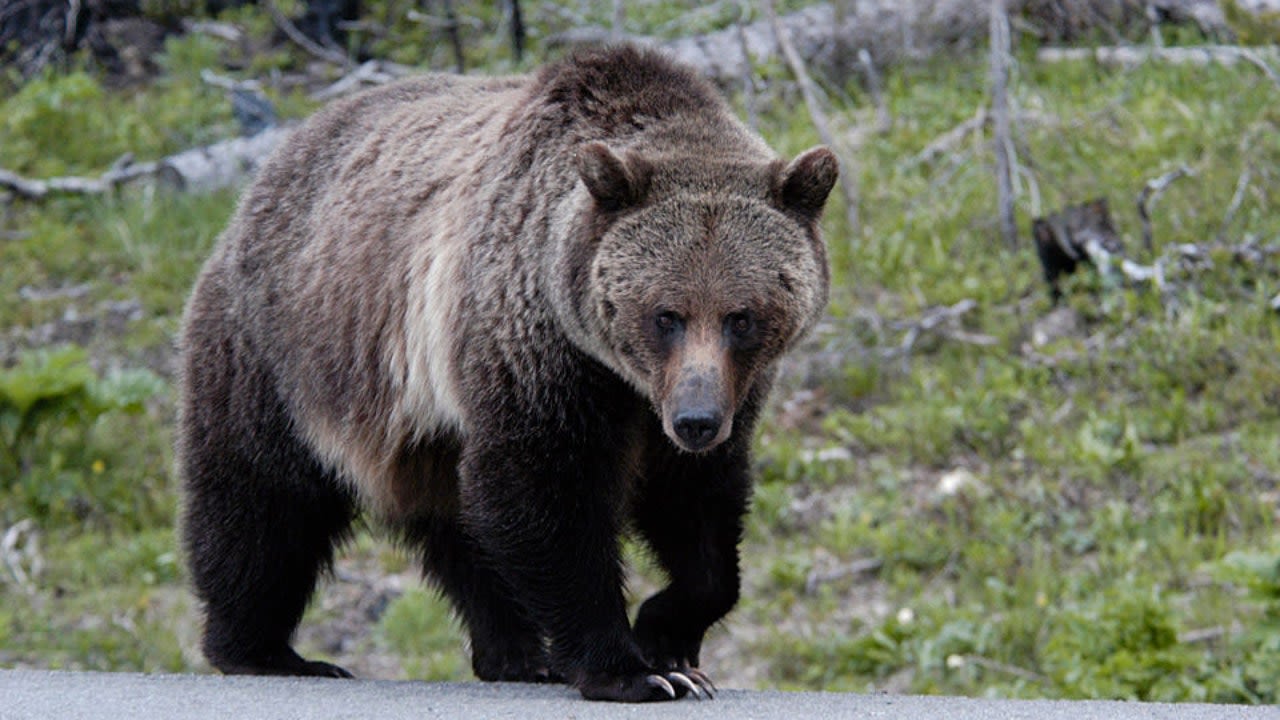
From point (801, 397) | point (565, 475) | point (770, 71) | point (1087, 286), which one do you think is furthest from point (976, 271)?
point (565, 475)

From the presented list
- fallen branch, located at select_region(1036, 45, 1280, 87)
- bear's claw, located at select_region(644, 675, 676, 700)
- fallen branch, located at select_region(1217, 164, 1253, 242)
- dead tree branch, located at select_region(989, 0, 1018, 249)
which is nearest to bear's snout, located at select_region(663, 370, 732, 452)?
bear's claw, located at select_region(644, 675, 676, 700)

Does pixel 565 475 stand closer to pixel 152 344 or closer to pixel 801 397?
pixel 801 397

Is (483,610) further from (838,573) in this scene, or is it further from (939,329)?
(939,329)

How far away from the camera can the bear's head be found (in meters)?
4.08

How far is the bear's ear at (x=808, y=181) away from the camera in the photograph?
431cm

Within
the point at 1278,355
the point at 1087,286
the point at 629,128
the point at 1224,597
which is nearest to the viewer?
the point at 629,128

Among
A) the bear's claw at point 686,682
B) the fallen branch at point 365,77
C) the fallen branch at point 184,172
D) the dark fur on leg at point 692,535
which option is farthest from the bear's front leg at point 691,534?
the fallen branch at point 365,77

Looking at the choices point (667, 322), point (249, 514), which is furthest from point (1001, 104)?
point (667, 322)

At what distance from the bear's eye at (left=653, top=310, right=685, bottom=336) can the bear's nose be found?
0.90 feet

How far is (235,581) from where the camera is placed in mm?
5320

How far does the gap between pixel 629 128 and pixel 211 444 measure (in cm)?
177

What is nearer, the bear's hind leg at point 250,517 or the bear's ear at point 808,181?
the bear's ear at point 808,181

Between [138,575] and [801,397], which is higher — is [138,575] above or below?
below

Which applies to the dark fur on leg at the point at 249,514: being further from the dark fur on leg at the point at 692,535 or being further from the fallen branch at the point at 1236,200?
the fallen branch at the point at 1236,200
